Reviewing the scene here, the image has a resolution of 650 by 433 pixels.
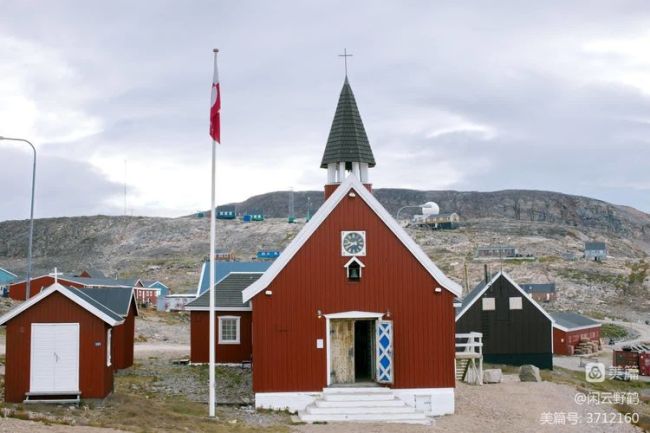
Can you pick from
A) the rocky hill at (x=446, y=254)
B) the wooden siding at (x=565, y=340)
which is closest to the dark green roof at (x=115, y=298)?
the wooden siding at (x=565, y=340)

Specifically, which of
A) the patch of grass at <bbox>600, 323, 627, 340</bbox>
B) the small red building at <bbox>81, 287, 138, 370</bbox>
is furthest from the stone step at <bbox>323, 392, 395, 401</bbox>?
the patch of grass at <bbox>600, 323, 627, 340</bbox>

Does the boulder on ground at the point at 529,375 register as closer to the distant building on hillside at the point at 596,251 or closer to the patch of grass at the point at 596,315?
the patch of grass at the point at 596,315

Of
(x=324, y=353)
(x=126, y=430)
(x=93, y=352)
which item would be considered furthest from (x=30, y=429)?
(x=324, y=353)

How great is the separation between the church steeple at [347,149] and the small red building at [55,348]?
1094 cm

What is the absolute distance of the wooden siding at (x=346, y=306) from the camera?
2464 centimetres

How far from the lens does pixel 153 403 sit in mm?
24094

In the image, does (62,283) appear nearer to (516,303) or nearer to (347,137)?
(516,303)

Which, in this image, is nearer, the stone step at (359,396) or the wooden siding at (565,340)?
the stone step at (359,396)

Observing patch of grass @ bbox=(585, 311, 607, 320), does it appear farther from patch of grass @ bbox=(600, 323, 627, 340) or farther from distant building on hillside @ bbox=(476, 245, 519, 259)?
distant building on hillside @ bbox=(476, 245, 519, 259)

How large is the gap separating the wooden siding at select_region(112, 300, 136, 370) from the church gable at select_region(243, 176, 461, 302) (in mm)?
10123

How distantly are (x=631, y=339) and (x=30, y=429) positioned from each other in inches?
2867

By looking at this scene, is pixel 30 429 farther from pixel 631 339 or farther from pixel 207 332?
pixel 631 339

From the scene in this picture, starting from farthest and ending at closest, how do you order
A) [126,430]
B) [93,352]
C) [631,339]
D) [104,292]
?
[631,339], [104,292], [93,352], [126,430]

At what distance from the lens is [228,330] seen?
33.8m
